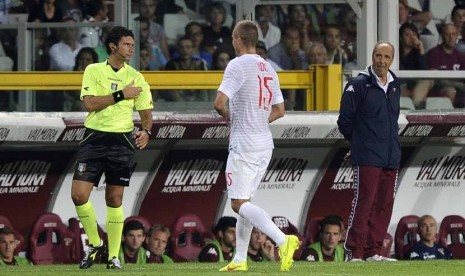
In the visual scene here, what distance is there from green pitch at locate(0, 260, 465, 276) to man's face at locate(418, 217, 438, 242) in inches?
116

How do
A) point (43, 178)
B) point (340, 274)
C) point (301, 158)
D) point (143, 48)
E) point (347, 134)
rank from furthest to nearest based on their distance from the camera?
point (143, 48), point (301, 158), point (43, 178), point (347, 134), point (340, 274)

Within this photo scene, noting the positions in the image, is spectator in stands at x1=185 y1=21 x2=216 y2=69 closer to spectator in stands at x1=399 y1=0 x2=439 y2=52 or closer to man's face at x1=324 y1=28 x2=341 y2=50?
man's face at x1=324 y1=28 x2=341 y2=50

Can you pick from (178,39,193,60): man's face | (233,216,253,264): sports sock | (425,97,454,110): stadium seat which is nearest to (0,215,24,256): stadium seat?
(178,39,193,60): man's face

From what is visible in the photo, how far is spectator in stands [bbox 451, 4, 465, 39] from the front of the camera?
52.0ft

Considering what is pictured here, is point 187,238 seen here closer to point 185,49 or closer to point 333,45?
point 185,49

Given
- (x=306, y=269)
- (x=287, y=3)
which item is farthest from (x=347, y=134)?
(x=287, y=3)

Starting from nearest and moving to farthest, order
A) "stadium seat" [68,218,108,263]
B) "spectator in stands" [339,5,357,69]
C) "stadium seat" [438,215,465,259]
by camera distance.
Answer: "stadium seat" [68,218,108,263] → "stadium seat" [438,215,465,259] → "spectator in stands" [339,5,357,69]

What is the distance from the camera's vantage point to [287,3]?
1465 cm

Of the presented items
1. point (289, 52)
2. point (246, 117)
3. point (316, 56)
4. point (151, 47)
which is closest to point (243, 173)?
point (246, 117)

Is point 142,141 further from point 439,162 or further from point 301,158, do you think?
point 439,162

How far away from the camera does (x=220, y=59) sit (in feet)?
50.9

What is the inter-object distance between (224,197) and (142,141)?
10.4 feet

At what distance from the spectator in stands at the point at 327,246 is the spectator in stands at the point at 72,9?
3.66m

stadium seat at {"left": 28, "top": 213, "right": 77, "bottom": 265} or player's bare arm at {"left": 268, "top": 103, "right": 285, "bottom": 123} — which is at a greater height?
player's bare arm at {"left": 268, "top": 103, "right": 285, "bottom": 123}
